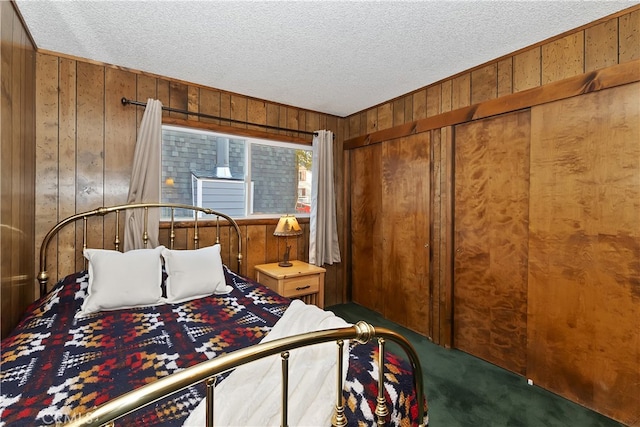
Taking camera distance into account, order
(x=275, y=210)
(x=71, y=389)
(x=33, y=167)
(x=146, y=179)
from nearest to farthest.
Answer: (x=71, y=389) → (x=33, y=167) → (x=146, y=179) → (x=275, y=210)

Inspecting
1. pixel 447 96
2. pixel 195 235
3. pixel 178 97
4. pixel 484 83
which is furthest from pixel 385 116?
pixel 195 235

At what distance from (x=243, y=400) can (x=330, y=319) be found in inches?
28.6

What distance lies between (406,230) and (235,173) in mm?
1923

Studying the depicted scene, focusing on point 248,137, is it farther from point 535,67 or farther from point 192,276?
point 535,67

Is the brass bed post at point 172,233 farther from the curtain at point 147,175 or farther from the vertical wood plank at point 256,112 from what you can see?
the vertical wood plank at point 256,112

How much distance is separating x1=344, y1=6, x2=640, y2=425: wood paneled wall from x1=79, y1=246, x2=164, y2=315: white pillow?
241 cm

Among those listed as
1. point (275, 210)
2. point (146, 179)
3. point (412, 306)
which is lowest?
point (412, 306)

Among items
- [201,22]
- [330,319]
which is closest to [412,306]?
[330,319]

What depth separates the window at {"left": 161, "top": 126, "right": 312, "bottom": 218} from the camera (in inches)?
114

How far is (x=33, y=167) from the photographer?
7.32 feet

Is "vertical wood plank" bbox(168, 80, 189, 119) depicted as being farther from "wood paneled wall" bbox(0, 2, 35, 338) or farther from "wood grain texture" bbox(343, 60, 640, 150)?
"wood grain texture" bbox(343, 60, 640, 150)

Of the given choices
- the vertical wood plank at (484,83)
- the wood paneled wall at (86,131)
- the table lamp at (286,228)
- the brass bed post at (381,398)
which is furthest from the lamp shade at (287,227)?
the brass bed post at (381,398)

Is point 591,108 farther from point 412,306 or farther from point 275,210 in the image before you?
point 275,210

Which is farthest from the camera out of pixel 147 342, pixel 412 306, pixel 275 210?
pixel 275 210
